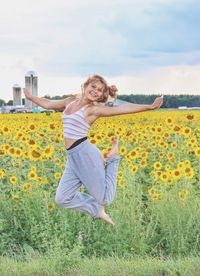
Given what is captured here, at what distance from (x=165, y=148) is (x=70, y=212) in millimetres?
2356

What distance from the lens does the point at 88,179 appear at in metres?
4.86

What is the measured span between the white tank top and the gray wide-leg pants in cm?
7

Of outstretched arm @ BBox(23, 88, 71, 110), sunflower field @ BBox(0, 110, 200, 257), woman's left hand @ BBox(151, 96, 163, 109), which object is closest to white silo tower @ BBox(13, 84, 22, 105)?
sunflower field @ BBox(0, 110, 200, 257)

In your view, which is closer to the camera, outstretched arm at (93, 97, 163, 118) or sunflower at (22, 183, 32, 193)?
outstretched arm at (93, 97, 163, 118)

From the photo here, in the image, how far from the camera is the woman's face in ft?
15.7

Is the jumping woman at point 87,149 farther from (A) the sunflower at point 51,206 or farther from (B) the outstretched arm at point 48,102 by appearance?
(A) the sunflower at point 51,206

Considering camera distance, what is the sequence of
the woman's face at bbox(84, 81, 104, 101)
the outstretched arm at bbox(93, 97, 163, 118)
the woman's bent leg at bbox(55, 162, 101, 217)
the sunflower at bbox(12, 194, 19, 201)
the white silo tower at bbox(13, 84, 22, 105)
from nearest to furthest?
the outstretched arm at bbox(93, 97, 163, 118) → the woman's face at bbox(84, 81, 104, 101) → the woman's bent leg at bbox(55, 162, 101, 217) → the sunflower at bbox(12, 194, 19, 201) → the white silo tower at bbox(13, 84, 22, 105)

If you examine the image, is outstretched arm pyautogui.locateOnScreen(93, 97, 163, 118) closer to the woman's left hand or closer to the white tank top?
the woman's left hand

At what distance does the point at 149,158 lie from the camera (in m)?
8.34

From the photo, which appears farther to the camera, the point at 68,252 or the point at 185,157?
the point at 185,157

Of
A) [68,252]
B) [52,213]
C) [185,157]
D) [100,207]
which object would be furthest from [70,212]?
[185,157]

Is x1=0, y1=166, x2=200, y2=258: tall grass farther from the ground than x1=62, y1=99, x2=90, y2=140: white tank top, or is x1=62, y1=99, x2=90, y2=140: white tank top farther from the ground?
x1=62, y1=99, x2=90, y2=140: white tank top

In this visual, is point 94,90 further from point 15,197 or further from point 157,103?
point 15,197

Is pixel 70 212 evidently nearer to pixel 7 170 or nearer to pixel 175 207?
pixel 175 207
